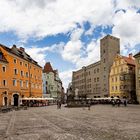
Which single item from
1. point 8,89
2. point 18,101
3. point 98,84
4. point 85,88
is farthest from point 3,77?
point 85,88

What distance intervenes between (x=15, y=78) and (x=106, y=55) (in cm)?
4438

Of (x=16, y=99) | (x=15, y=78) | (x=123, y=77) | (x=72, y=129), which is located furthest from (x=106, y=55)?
(x=72, y=129)

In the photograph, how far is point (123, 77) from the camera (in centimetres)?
8656

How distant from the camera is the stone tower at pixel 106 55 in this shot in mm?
99688

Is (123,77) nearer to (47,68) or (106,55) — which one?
(106,55)

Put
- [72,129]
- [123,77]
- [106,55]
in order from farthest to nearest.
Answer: [106,55] < [123,77] < [72,129]

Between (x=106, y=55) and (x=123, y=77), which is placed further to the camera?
(x=106, y=55)

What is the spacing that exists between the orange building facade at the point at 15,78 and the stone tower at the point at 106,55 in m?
31.0

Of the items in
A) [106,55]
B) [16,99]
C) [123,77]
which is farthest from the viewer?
[106,55]

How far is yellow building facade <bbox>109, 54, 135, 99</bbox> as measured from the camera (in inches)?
3359

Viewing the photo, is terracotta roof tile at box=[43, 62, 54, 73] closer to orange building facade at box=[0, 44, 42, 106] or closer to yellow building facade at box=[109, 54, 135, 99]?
yellow building facade at box=[109, 54, 135, 99]

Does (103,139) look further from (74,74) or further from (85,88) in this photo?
(74,74)

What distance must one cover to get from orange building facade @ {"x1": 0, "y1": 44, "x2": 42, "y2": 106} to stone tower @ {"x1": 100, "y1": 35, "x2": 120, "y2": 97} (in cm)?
3098

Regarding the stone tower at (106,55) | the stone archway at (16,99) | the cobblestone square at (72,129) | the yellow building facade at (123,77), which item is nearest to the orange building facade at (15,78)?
the stone archway at (16,99)
